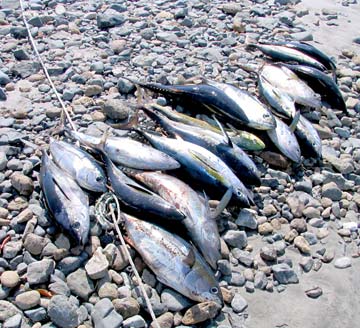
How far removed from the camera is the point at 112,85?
626 centimetres

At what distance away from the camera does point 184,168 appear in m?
4.87

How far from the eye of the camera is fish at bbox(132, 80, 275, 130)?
566 centimetres

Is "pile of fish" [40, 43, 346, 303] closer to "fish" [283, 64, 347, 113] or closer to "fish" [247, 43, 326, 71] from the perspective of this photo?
"fish" [283, 64, 347, 113]

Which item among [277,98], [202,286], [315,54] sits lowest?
[202,286]

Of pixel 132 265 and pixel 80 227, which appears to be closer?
pixel 132 265

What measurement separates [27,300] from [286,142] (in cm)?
297

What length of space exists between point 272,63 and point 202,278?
367 centimetres

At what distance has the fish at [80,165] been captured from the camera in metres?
4.65

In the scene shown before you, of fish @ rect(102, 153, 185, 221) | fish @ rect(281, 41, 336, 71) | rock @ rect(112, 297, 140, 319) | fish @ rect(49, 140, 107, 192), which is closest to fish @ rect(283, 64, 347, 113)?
fish @ rect(281, 41, 336, 71)

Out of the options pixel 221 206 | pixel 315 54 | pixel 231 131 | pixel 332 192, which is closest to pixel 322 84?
pixel 315 54

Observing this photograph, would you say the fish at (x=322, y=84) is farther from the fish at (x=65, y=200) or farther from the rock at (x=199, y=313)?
the rock at (x=199, y=313)

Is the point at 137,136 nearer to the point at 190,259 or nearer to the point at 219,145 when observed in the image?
the point at 219,145

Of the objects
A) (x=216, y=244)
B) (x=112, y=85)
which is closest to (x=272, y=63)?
(x=112, y=85)

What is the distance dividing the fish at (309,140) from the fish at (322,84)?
3.08 ft
